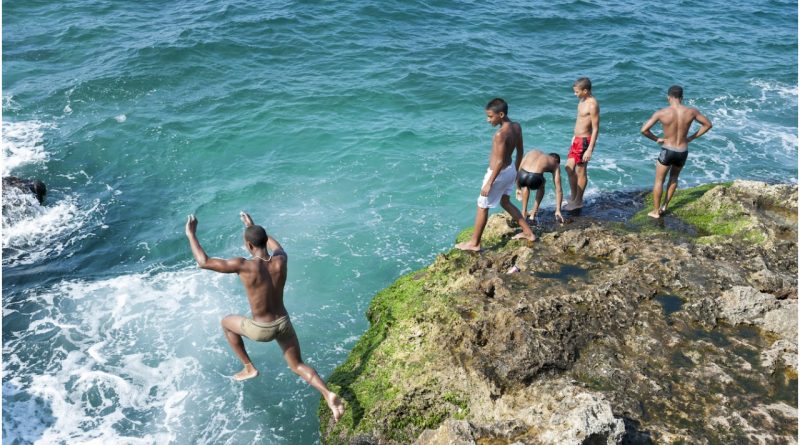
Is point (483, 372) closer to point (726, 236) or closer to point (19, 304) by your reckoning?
point (726, 236)

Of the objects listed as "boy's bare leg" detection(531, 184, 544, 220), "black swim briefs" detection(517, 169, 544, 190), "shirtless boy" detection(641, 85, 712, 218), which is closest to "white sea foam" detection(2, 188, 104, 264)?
"black swim briefs" detection(517, 169, 544, 190)

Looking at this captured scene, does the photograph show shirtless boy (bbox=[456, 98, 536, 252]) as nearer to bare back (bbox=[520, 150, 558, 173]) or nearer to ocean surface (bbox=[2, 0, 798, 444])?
bare back (bbox=[520, 150, 558, 173])

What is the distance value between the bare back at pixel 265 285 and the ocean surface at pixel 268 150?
1.75 m

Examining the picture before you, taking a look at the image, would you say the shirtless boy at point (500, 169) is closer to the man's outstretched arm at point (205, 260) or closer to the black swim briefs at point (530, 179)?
the black swim briefs at point (530, 179)

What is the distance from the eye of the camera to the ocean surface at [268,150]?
8.39 metres

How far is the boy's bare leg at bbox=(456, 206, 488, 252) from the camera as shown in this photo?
27.0 ft

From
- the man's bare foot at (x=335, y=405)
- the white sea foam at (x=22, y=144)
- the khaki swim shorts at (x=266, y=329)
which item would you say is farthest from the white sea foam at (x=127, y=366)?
the white sea foam at (x=22, y=144)

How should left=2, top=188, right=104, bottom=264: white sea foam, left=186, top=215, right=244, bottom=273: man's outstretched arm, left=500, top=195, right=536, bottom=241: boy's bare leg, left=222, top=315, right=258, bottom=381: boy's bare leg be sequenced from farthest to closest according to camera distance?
1. left=2, top=188, right=104, bottom=264: white sea foam
2. left=500, top=195, right=536, bottom=241: boy's bare leg
3. left=222, top=315, right=258, bottom=381: boy's bare leg
4. left=186, top=215, right=244, bottom=273: man's outstretched arm

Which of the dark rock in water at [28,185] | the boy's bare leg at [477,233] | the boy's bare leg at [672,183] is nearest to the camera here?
the boy's bare leg at [477,233]

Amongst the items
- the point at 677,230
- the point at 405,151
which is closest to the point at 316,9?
the point at 405,151

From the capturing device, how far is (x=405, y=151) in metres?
15.0

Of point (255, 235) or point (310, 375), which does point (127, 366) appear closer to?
point (310, 375)

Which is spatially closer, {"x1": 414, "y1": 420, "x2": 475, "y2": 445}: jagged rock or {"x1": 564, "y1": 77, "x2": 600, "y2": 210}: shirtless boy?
{"x1": 414, "y1": 420, "x2": 475, "y2": 445}: jagged rock

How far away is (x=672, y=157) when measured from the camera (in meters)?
9.22
